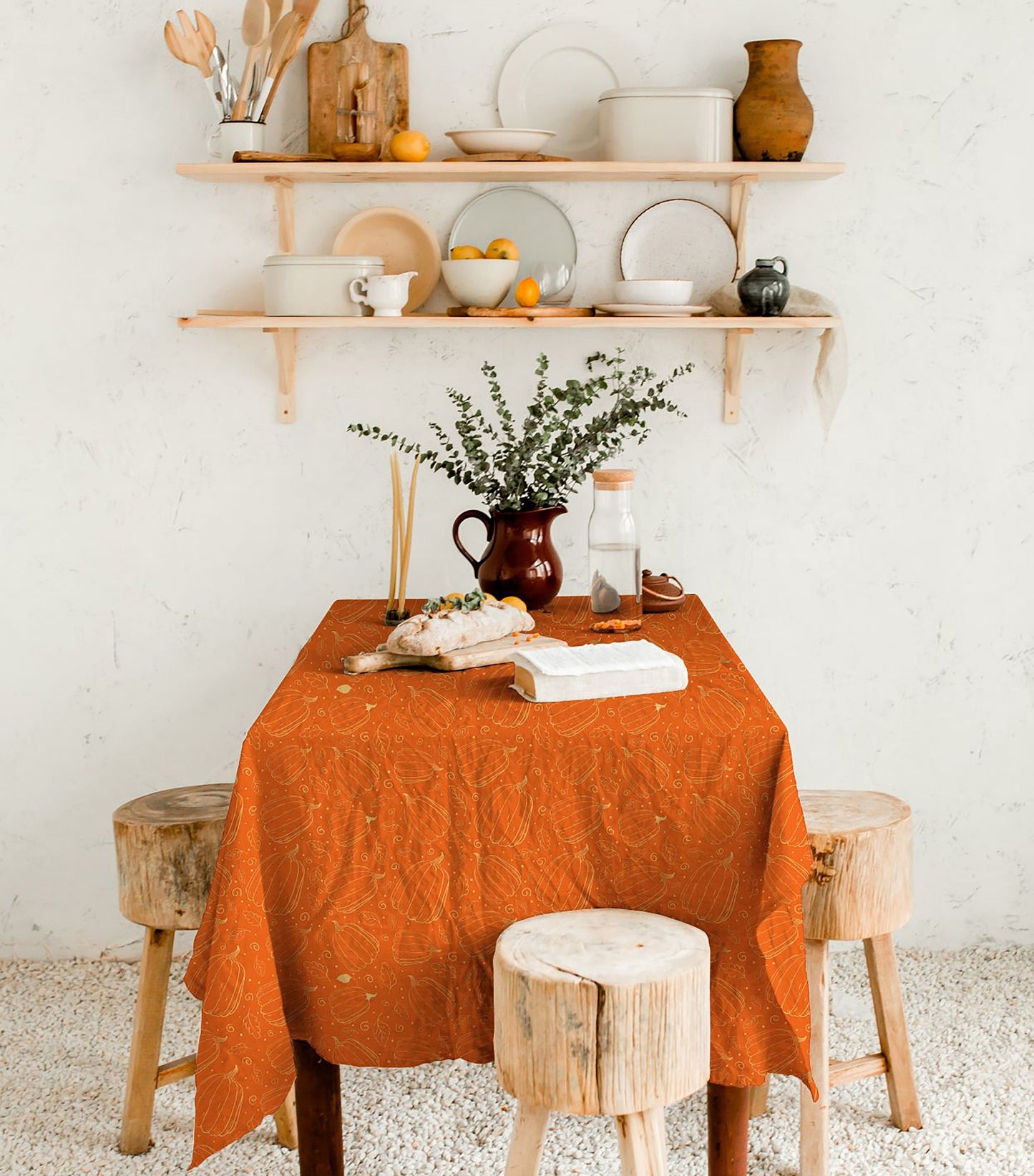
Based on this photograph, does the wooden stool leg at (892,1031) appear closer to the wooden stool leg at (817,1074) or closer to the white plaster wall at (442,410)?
the wooden stool leg at (817,1074)

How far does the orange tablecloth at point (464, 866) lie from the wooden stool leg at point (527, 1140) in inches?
6.1

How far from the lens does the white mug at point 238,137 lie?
240 cm

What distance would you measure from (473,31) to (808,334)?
2.99ft

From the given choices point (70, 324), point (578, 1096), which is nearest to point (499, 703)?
point (578, 1096)

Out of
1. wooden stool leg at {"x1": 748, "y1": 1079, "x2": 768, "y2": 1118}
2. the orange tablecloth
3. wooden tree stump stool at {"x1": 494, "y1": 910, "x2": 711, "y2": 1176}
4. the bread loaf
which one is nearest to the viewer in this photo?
wooden tree stump stool at {"x1": 494, "y1": 910, "x2": 711, "y2": 1176}

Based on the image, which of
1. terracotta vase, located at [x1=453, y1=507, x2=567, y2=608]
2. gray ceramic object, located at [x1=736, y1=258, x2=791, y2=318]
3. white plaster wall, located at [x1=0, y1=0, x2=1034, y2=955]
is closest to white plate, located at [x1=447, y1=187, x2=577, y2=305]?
white plaster wall, located at [x1=0, y1=0, x2=1034, y2=955]

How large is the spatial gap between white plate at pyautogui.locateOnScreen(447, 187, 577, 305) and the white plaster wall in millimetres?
49

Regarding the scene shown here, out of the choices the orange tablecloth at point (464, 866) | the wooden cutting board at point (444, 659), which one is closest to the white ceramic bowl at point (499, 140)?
the wooden cutting board at point (444, 659)

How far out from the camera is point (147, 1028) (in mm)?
2070

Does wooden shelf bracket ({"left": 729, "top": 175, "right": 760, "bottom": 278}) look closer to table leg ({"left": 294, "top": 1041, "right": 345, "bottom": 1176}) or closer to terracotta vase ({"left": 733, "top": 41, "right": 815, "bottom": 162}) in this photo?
terracotta vase ({"left": 733, "top": 41, "right": 815, "bottom": 162})

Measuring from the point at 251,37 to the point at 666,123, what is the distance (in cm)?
81

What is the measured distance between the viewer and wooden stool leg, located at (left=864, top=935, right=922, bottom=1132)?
6.89 feet

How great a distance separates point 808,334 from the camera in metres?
2.63

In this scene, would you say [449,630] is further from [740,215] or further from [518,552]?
[740,215]
